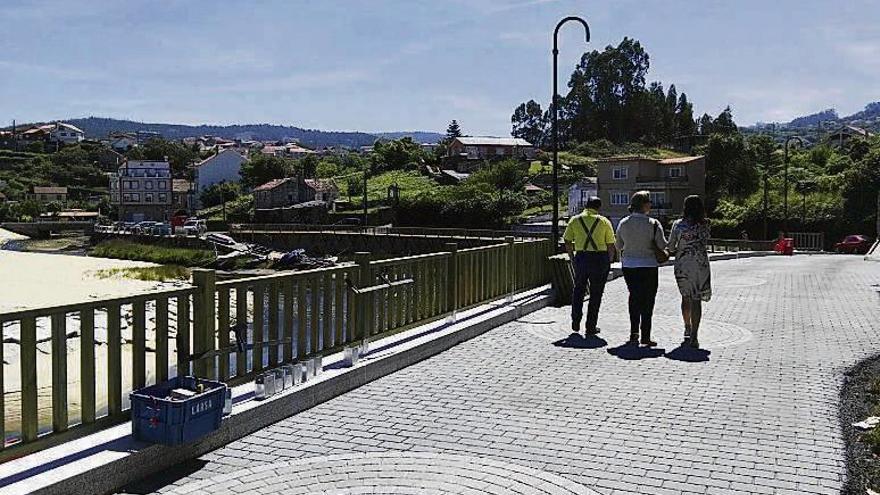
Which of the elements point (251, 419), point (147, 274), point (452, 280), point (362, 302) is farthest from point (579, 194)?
point (251, 419)

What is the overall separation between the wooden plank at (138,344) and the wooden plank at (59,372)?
1.71 ft

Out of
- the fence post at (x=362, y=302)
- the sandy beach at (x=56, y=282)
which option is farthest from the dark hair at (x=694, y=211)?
the sandy beach at (x=56, y=282)

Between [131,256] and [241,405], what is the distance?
7129 cm

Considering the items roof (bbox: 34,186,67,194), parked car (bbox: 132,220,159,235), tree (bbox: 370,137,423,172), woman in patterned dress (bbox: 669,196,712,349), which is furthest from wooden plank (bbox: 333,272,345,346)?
roof (bbox: 34,186,67,194)

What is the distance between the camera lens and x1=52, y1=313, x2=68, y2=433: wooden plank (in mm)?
4887

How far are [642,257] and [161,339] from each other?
5.77 metres

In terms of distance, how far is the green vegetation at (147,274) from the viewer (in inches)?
2089

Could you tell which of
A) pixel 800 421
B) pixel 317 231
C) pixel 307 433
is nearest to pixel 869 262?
pixel 800 421

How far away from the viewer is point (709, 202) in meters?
66.2

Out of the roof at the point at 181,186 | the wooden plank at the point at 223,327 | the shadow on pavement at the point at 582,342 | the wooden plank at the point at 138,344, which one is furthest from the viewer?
the roof at the point at 181,186

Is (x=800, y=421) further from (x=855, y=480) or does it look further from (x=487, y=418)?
(x=487, y=418)

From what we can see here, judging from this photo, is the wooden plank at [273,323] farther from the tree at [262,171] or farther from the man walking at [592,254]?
the tree at [262,171]

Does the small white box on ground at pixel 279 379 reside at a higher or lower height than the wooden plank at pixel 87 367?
lower

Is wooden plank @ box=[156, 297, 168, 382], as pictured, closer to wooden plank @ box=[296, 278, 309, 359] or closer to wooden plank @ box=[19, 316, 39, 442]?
wooden plank @ box=[19, 316, 39, 442]
